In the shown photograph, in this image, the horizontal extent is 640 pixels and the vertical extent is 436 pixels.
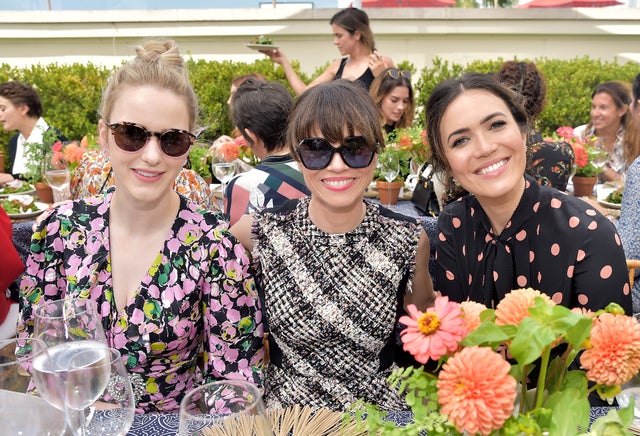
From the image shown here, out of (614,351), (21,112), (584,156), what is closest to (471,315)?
(614,351)

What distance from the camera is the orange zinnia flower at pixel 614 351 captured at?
81 cm

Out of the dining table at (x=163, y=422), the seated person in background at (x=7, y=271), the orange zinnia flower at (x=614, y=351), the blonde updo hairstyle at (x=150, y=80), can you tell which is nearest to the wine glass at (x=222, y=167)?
the seated person in background at (x=7, y=271)

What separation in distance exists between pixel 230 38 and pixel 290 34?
46.0 inches

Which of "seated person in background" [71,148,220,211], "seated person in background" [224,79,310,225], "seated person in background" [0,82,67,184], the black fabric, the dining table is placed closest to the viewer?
the dining table

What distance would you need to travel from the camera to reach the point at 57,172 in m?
3.41

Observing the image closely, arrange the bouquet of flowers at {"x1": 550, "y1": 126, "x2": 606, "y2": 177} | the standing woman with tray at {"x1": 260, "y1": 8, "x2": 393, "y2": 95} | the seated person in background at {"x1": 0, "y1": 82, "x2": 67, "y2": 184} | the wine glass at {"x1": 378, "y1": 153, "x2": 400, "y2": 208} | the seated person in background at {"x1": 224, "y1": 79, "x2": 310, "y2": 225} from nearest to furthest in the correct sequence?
the seated person in background at {"x1": 224, "y1": 79, "x2": 310, "y2": 225} → the wine glass at {"x1": 378, "y1": 153, "x2": 400, "y2": 208} → the bouquet of flowers at {"x1": 550, "y1": 126, "x2": 606, "y2": 177} → the seated person in background at {"x1": 0, "y1": 82, "x2": 67, "y2": 184} → the standing woman with tray at {"x1": 260, "y1": 8, "x2": 393, "y2": 95}

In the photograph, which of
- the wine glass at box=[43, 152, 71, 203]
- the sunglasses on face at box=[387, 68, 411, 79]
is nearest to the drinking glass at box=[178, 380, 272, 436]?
the wine glass at box=[43, 152, 71, 203]

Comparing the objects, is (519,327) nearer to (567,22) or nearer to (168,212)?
(168,212)

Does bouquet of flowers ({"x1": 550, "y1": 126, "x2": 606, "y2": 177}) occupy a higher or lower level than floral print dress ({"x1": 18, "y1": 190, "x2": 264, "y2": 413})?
higher

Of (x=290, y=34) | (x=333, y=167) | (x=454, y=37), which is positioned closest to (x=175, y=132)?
(x=333, y=167)

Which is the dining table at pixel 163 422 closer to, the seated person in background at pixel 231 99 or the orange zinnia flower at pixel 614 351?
the orange zinnia flower at pixel 614 351

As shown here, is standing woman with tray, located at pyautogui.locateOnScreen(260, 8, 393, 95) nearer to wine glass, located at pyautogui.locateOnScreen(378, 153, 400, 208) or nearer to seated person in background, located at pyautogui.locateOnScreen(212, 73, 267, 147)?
seated person in background, located at pyautogui.locateOnScreen(212, 73, 267, 147)

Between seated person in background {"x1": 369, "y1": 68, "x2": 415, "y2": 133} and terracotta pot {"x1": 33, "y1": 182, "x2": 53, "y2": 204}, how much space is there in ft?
9.90

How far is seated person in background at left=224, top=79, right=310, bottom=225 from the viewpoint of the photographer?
9.26 feet
